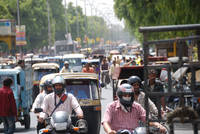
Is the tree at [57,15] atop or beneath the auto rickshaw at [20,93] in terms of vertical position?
atop

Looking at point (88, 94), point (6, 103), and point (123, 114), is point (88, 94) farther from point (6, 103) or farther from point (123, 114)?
point (123, 114)

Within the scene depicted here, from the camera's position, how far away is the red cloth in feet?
48.5

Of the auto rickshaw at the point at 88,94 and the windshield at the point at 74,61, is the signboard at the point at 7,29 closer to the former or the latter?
the windshield at the point at 74,61

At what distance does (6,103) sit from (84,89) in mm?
1859

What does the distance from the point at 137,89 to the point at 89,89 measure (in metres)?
4.02

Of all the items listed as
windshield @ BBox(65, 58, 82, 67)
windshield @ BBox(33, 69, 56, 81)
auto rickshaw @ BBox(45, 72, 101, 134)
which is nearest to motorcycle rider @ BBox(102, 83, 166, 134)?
auto rickshaw @ BBox(45, 72, 101, 134)

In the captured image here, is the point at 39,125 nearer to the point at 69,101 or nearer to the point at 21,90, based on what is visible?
the point at 69,101

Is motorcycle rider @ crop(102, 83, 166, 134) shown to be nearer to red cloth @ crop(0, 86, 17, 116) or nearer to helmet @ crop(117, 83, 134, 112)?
helmet @ crop(117, 83, 134, 112)

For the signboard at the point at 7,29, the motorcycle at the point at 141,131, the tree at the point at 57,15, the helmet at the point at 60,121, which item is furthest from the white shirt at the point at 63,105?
the tree at the point at 57,15

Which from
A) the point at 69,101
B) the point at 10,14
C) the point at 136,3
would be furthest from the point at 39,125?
the point at 10,14

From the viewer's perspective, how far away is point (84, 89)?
571 inches

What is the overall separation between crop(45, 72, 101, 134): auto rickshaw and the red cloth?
138cm

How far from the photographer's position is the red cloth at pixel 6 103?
48.5 ft

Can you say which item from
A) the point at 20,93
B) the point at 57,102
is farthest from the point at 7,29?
the point at 57,102
